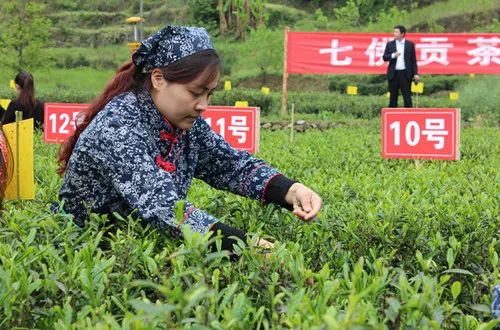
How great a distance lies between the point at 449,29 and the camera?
21375mm

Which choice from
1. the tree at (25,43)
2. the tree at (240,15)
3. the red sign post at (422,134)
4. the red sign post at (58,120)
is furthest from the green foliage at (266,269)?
the tree at (240,15)

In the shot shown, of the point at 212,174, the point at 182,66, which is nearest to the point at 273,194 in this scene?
the point at 212,174

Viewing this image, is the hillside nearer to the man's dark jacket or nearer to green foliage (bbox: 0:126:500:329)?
the man's dark jacket

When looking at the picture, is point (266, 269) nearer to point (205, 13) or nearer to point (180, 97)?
point (180, 97)

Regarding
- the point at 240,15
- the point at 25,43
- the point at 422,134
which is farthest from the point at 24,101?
the point at 240,15

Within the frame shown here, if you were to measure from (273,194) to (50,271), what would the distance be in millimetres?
1076

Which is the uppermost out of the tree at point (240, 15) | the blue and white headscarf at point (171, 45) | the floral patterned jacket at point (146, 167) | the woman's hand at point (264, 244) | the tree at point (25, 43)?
the tree at point (240, 15)

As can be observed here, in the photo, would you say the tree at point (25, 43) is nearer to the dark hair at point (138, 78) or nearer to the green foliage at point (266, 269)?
the green foliage at point (266, 269)

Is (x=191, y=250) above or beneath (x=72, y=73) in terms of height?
beneath

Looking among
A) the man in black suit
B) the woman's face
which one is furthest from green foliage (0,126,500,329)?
the man in black suit

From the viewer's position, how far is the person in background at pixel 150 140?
232 cm

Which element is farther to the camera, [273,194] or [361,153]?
[361,153]

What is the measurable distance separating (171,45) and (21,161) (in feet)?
3.38

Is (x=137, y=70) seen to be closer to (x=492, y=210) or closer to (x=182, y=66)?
(x=182, y=66)
